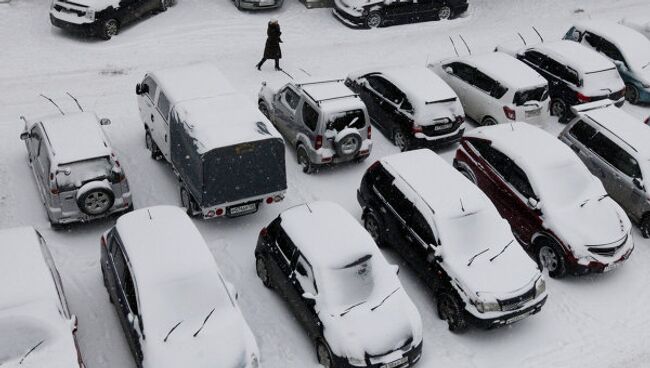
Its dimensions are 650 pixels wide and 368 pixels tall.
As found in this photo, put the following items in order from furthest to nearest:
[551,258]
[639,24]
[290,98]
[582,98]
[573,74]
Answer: [639,24] → [573,74] → [582,98] → [290,98] → [551,258]

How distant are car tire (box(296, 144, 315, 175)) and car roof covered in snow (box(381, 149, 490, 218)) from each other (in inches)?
87.9

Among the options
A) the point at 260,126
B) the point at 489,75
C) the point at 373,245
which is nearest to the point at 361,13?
the point at 489,75

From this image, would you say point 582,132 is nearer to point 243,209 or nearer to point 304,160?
point 304,160

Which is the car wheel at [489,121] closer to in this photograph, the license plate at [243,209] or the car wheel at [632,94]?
the car wheel at [632,94]

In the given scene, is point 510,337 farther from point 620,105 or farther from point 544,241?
point 620,105

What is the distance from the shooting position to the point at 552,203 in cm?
1265

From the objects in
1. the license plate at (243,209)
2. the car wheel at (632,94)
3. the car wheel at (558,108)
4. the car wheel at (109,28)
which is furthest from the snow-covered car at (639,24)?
the car wheel at (109,28)

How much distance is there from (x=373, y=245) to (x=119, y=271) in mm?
3994

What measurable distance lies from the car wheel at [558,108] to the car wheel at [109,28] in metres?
12.5

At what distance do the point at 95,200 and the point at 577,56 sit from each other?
42.0ft

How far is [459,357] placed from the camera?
1066cm

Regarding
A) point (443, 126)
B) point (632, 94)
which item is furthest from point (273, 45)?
point (632, 94)

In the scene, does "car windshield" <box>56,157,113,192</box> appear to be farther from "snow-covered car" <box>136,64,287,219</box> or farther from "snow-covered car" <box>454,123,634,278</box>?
"snow-covered car" <box>454,123,634,278</box>

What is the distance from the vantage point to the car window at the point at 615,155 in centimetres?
1405
